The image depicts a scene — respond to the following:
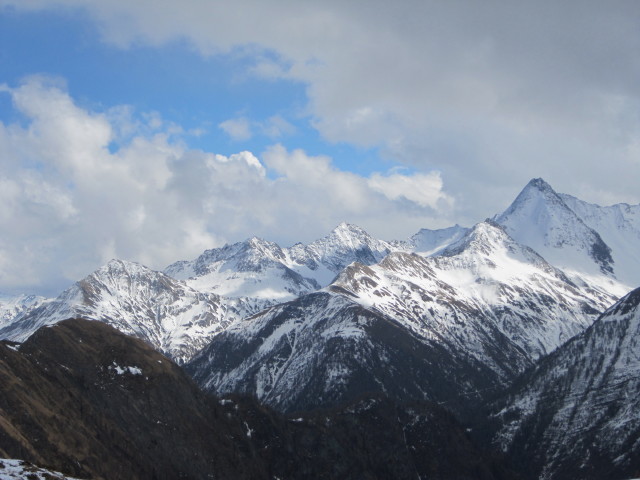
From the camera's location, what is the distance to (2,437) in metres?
192

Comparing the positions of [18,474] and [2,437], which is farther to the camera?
[2,437]

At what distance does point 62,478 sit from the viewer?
110 meters

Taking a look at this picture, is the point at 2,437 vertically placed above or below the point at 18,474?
above

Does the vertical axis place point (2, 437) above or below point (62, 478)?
above

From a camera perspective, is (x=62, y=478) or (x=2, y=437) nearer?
(x=62, y=478)

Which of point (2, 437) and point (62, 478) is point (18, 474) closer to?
point (62, 478)

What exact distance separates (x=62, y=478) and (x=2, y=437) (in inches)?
3721

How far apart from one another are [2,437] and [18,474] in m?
94.3

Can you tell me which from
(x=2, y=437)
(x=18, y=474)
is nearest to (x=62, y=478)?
(x=18, y=474)

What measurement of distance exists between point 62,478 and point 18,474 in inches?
244

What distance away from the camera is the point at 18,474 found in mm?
107875
